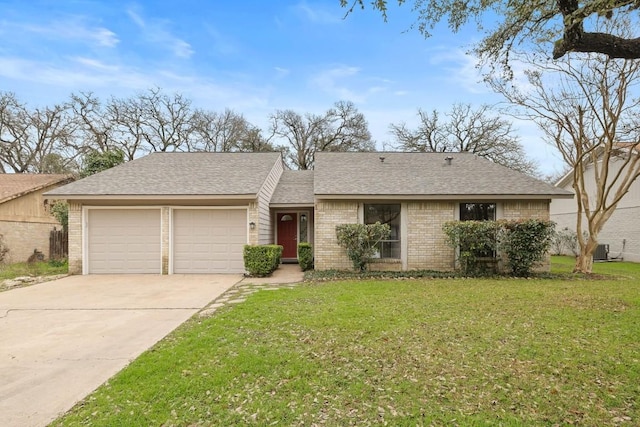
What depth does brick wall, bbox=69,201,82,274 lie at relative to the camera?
10.9 metres

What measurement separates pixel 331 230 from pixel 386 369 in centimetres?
733

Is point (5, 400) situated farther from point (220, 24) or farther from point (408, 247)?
point (408, 247)

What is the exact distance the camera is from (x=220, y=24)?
907 centimetres

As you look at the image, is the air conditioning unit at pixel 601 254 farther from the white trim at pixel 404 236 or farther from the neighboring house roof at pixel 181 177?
the neighboring house roof at pixel 181 177

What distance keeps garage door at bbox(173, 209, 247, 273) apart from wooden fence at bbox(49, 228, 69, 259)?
7327 millimetres

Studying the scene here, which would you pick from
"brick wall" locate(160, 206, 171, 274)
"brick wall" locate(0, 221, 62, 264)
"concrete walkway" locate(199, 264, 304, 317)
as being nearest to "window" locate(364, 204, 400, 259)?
"concrete walkway" locate(199, 264, 304, 317)

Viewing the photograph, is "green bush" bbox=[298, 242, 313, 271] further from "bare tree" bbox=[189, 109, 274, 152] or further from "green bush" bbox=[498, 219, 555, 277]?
"bare tree" bbox=[189, 109, 274, 152]

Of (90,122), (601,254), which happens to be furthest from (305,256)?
(90,122)

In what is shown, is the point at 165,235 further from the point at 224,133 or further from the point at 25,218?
the point at 224,133

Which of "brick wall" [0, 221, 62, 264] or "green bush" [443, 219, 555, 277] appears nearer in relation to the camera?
"green bush" [443, 219, 555, 277]

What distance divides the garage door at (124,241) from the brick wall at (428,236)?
314 inches

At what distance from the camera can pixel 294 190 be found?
13781 mm

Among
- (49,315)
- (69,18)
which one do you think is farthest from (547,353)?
(69,18)

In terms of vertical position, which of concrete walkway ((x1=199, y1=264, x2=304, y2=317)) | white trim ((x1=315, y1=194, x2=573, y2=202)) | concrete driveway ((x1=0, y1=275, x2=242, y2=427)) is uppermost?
white trim ((x1=315, y1=194, x2=573, y2=202))
